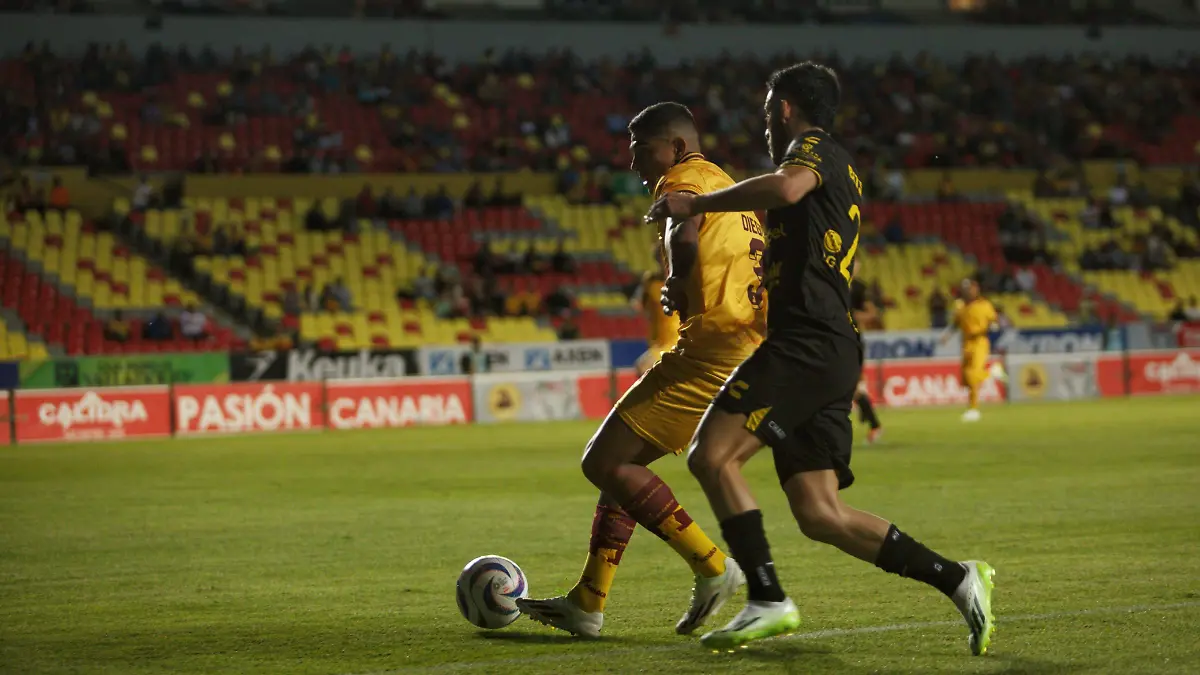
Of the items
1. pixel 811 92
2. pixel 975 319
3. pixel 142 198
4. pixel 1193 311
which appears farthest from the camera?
pixel 1193 311

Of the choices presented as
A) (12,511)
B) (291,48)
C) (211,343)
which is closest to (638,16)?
(291,48)

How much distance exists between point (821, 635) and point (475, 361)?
2303cm

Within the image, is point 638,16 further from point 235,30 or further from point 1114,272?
point 1114,272

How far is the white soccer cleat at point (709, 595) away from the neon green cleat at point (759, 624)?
0.84 meters

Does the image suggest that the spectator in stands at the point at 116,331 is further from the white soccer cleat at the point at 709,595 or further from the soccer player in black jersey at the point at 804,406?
the soccer player in black jersey at the point at 804,406

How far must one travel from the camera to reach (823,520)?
5.97m

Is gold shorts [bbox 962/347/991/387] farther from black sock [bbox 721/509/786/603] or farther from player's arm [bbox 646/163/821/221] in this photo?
player's arm [bbox 646/163/821/221]

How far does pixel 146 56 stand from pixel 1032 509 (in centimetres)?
3093

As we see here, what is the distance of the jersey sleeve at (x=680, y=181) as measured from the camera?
6676 mm

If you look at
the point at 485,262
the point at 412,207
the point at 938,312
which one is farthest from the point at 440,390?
the point at 938,312

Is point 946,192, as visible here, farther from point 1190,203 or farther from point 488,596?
point 488,596

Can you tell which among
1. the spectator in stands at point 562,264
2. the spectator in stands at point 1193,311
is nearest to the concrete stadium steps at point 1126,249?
the spectator in stands at point 1193,311

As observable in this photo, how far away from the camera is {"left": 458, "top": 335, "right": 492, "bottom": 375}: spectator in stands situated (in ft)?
96.6

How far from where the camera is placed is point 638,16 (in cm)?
4466
